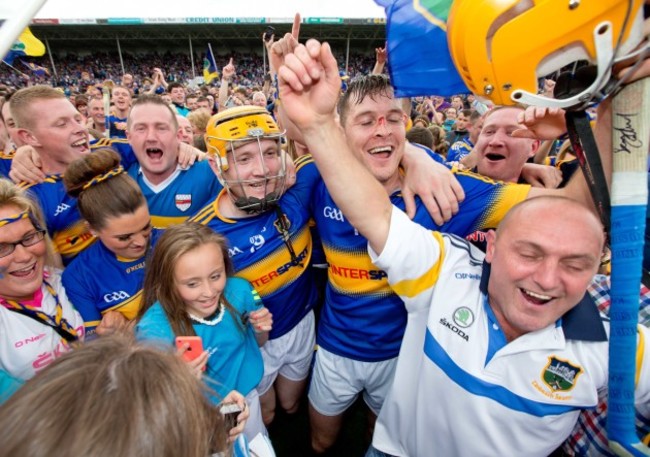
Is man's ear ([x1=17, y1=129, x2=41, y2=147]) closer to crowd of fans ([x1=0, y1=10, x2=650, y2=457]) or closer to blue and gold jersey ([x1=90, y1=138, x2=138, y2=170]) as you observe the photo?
crowd of fans ([x1=0, y1=10, x2=650, y2=457])

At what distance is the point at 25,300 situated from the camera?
66.1 inches

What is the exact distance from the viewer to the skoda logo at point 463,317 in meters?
1.38

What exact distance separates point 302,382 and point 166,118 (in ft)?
7.54

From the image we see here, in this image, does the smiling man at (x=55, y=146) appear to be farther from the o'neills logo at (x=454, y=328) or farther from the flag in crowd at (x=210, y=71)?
the flag in crowd at (x=210, y=71)

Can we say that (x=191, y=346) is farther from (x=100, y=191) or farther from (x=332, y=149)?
(x=100, y=191)

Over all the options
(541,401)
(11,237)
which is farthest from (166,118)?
(541,401)

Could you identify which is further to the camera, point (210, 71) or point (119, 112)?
point (210, 71)

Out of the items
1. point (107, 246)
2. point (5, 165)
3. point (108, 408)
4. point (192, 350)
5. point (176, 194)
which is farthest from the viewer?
point (5, 165)

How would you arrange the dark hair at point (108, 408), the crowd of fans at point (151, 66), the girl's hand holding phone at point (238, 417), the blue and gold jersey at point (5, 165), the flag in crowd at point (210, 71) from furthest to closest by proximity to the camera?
the crowd of fans at point (151, 66) < the flag in crowd at point (210, 71) < the blue and gold jersey at point (5, 165) < the girl's hand holding phone at point (238, 417) < the dark hair at point (108, 408)

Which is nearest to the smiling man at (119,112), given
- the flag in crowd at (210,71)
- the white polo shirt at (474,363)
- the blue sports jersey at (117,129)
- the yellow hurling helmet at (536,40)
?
the blue sports jersey at (117,129)

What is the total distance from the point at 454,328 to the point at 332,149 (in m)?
0.83

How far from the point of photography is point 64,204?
92.0 inches

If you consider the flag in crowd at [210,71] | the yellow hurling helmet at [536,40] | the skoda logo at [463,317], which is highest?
the flag in crowd at [210,71]

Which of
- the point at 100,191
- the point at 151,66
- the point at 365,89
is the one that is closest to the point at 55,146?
the point at 100,191
